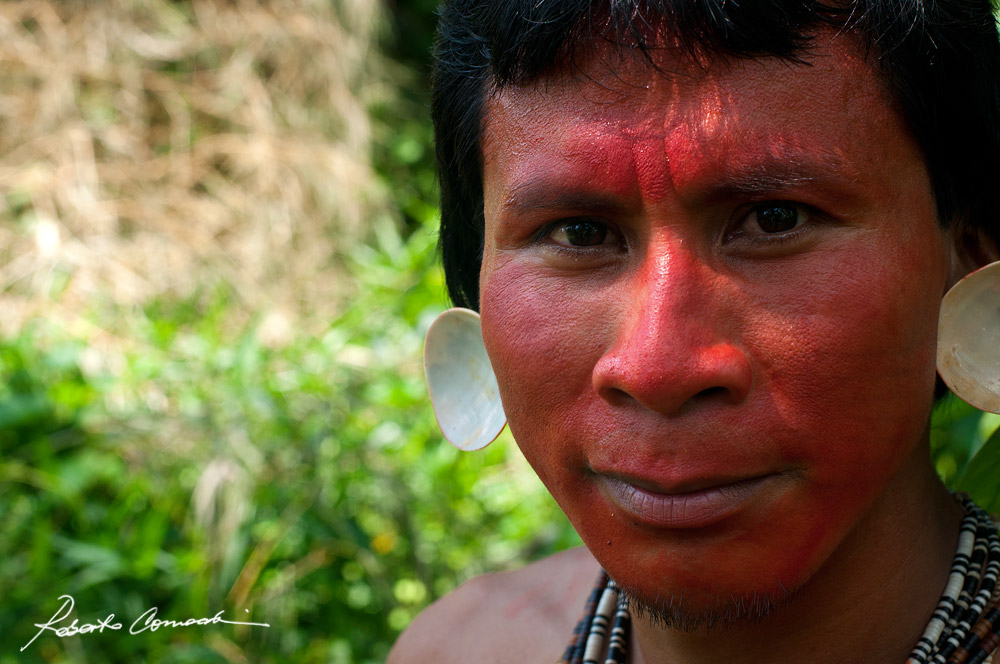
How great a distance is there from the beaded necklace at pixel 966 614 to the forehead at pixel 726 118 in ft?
2.19

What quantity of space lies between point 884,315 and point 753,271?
18 cm

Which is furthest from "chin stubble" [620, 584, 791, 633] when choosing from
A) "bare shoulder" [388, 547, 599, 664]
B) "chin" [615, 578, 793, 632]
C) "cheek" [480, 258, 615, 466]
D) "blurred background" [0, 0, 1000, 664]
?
"blurred background" [0, 0, 1000, 664]

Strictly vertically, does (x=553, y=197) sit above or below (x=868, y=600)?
above

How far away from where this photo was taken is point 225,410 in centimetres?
387

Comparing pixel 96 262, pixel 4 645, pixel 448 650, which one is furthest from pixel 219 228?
pixel 448 650

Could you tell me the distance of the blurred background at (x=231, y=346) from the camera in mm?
3527

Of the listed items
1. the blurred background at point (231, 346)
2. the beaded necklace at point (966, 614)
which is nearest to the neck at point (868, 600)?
the beaded necklace at point (966, 614)

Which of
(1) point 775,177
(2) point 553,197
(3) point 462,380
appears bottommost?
(3) point 462,380

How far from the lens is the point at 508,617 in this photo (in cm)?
213

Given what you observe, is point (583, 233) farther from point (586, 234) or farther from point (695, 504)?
point (695, 504)

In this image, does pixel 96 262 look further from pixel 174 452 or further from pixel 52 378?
pixel 174 452

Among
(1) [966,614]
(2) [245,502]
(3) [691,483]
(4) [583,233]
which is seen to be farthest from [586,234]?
(2) [245,502]

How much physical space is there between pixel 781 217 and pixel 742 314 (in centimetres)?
15
